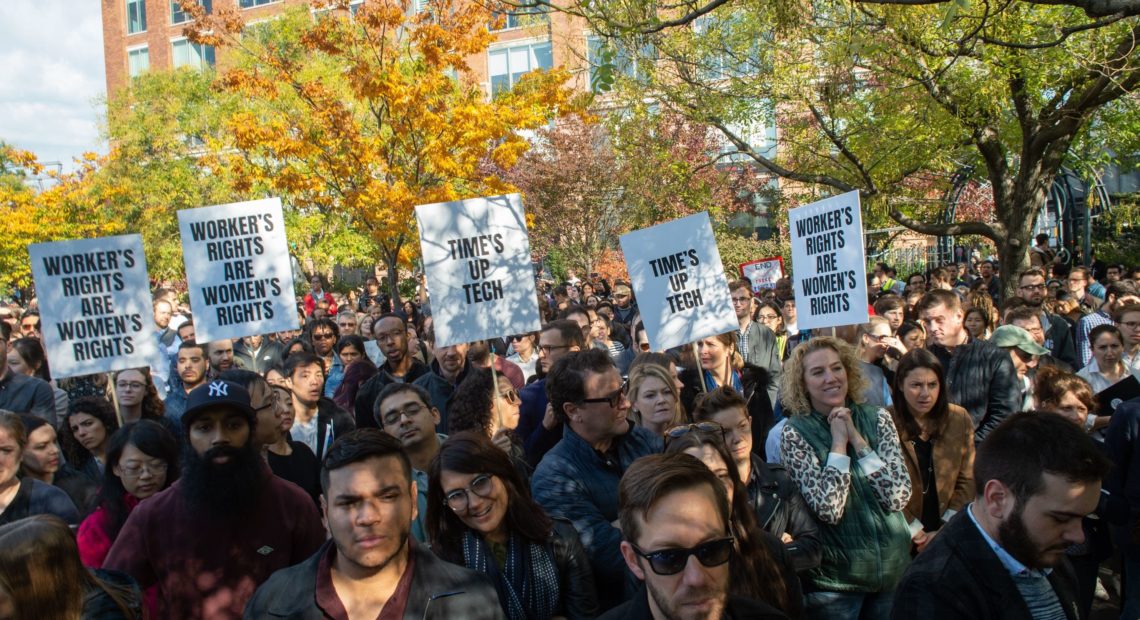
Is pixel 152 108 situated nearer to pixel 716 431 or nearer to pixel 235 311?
pixel 235 311

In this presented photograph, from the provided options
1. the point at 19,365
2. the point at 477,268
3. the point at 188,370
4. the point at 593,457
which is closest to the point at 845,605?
the point at 593,457

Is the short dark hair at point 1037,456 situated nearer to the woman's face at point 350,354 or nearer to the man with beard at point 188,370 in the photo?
the man with beard at point 188,370

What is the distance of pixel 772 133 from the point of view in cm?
2973

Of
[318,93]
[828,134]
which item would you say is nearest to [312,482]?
[828,134]

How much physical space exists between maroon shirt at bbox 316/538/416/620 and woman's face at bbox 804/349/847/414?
2.37 meters

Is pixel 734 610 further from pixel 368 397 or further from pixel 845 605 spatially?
pixel 368 397

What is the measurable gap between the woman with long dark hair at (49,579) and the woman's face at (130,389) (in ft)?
14.0

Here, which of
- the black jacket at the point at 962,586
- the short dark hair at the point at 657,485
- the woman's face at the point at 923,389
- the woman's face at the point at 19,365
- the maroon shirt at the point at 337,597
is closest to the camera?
the short dark hair at the point at 657,485

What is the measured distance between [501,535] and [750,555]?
37.8 inches

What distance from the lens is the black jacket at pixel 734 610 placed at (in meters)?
2.39

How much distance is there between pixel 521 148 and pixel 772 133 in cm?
1487

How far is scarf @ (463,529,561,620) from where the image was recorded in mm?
3436

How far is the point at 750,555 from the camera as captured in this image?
319 cm

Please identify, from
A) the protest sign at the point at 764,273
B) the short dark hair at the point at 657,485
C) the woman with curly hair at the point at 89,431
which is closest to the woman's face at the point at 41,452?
the woman with curly hair at the point at 89,431
